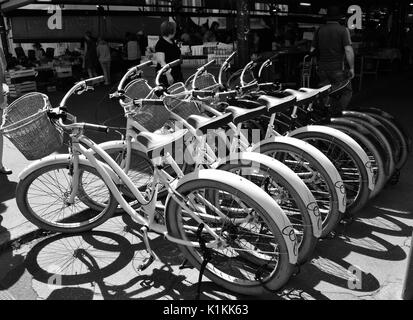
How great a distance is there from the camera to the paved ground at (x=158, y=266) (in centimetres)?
307

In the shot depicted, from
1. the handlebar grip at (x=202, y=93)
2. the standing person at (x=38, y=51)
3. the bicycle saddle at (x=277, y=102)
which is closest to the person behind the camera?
the bicycle saddle at (x=277, y=102)

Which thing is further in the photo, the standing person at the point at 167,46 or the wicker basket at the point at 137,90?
the standing person at the point at 167,46

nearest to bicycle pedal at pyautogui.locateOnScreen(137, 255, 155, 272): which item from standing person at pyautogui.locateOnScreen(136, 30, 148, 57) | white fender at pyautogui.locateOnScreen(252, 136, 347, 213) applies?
white fender at pyautogui.locateOnScreen(252, 136, 347, 213)

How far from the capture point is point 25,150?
3.25m

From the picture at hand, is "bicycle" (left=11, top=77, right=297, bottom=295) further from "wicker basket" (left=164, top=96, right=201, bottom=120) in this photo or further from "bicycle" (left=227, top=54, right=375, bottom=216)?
"bicycle" (left=227, top=54, right=375, bottom=216)

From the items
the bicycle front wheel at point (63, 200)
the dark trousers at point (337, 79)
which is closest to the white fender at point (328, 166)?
the bicycle front wheel at point (63, 200)

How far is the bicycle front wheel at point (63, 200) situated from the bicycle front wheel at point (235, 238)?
0.98m

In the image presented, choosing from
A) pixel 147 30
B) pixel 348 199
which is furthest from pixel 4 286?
pixel 147 30

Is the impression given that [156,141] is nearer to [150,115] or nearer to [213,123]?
[213,123]

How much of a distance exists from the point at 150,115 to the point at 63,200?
3.76ft

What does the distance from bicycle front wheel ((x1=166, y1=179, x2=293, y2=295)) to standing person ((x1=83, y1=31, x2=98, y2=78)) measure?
10748 millimetres

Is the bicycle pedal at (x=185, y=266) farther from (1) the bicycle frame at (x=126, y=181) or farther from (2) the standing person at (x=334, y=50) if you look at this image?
(2) the standing person at (x=334, y=50)

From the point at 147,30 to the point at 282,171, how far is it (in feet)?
44.8

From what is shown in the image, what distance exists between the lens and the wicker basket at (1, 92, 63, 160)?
3.18 metres
